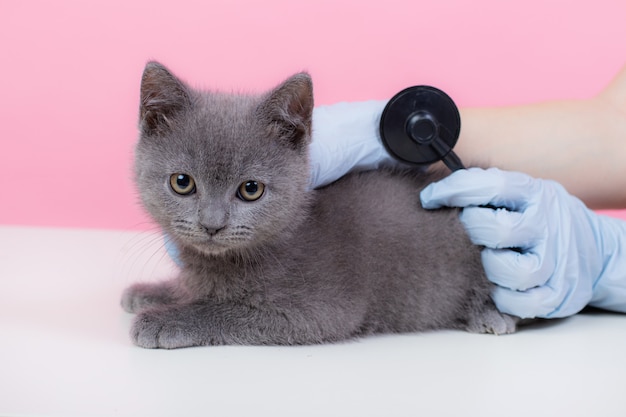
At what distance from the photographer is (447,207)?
1.90 metres

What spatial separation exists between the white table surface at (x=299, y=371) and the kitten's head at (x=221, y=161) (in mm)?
277

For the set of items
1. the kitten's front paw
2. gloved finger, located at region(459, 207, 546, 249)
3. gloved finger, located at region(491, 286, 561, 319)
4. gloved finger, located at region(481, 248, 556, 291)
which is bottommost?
the kitten's front paw

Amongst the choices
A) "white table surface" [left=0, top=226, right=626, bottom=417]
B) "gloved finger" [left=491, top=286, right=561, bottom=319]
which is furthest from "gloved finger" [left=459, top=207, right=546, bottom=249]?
"white table surface" [left=0, top=226, right=626, bottom=417]

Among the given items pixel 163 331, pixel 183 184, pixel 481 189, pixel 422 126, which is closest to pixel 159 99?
pixel 183 184

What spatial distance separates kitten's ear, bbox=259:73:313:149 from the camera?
1619 mm

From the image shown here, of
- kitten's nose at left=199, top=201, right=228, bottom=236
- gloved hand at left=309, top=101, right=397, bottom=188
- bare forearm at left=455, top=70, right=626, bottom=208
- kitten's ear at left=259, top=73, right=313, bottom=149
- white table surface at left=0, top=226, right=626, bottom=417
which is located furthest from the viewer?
bare forearm at left=455, top=70, right=626, bottom=208

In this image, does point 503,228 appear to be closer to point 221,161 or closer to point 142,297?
point 221,161

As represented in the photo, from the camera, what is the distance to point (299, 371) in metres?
1.44

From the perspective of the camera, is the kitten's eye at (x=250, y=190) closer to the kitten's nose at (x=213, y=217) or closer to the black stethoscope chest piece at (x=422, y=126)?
the kitten's nose at (x=213, y=217)

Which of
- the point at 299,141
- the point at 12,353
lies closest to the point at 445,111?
the point at 299,141

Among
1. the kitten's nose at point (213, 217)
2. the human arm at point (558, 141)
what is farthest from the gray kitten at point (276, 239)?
the human arm at point (558, 141)

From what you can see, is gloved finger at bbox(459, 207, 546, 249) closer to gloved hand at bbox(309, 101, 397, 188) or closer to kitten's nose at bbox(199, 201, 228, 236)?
gloved hand at bbox(309, 101, 397, 188)

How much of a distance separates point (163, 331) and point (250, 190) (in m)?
0.36

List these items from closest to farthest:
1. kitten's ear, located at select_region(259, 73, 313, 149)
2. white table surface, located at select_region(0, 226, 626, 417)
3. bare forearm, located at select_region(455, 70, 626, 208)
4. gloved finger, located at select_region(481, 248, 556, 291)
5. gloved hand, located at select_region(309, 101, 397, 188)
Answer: white table surface, located at select_region(0, 226, 626, 417) → kitten's ear, located at select_region(259, 73, 313, 149) → gloved finger, located at select_region(481, 248, 556, 291) → gloved hand, located at select_region(309, 101, 397, 188) → bare forearm, located at select_region(455, 70, 626, 208)
